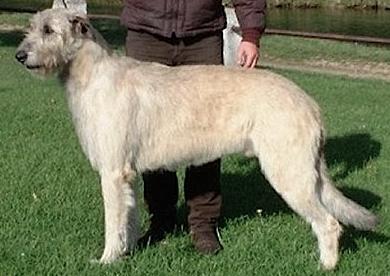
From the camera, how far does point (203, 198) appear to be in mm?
6172

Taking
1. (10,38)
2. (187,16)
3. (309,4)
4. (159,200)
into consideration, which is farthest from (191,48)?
(309,4)

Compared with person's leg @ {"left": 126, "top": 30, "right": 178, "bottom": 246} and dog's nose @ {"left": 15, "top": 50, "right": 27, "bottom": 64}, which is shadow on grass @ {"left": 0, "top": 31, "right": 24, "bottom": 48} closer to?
person's leg @ {"left": 126, "top": 30, "right": 178, "bottom": 246}

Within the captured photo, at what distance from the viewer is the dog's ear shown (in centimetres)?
535

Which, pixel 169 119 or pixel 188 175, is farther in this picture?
pixel 188 175

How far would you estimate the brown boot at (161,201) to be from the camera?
627cm

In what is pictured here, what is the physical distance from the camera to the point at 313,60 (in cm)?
1959

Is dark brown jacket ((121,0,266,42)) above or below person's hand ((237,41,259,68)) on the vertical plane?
above

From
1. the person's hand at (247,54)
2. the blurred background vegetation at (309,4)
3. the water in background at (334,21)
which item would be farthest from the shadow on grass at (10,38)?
the person's hand at (247,54)

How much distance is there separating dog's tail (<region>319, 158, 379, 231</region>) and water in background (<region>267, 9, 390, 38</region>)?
21582 mm

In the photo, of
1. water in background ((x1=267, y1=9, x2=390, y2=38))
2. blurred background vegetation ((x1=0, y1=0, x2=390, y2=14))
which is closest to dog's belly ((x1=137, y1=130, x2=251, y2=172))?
water in background ((x1=267, y1=9, x2=390, y2=38))

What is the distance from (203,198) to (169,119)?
2.81ft

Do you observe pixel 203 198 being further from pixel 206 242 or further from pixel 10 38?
pixel 10 38

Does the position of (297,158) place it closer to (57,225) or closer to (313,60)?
(57,225)

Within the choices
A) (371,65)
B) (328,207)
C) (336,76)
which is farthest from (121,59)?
(371,65)
